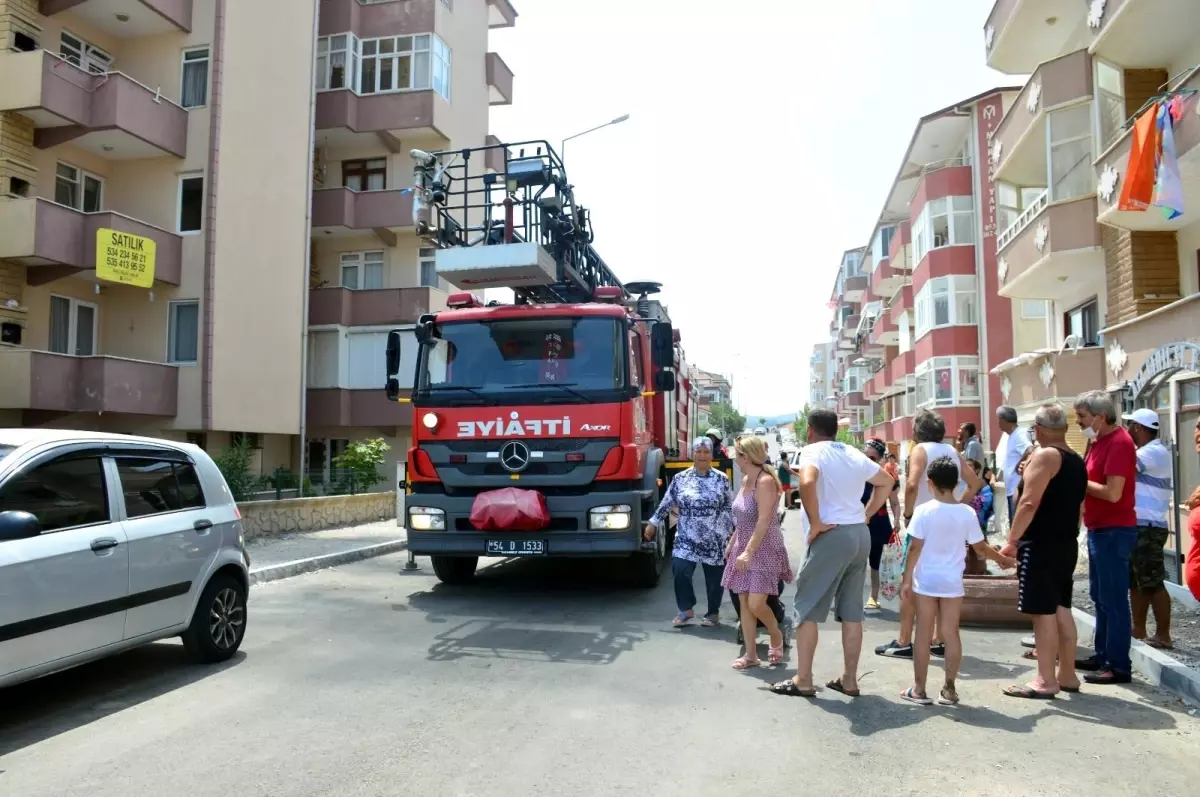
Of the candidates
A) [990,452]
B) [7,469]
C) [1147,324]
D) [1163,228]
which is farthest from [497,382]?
[990,452]

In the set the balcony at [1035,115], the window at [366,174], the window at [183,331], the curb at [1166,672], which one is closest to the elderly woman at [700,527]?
the curb at [1166,672]

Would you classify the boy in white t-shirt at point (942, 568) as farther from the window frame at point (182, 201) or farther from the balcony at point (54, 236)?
the window frame at point (182, 201)

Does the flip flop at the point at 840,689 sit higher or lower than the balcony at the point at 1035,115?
lower

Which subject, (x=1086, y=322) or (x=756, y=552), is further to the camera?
(x=1086, y=322)

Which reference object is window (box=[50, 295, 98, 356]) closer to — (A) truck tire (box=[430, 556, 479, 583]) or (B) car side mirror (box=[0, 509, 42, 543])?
(A) truck tire (box=[430, 556, 479, 583])

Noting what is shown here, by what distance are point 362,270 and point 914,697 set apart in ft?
75.7

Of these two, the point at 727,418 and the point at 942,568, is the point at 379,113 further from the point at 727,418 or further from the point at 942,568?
the point at 727,418

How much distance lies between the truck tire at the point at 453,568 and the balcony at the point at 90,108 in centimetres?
1341

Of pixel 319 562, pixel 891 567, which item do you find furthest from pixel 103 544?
pixel 319 562

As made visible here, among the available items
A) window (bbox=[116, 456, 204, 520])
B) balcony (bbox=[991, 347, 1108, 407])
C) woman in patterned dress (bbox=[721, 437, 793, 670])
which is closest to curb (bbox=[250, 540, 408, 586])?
window (bbox=[116, 456, 204, 520])

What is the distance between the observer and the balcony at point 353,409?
2411 centimetres

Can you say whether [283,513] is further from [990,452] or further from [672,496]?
[990,452]

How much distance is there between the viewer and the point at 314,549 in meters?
13.1

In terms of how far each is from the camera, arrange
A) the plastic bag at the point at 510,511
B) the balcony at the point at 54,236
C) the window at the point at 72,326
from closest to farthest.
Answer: the plastic bag at the point at 510,511 < the balcony at the point at 54,236 < the window at the point at 72,326
